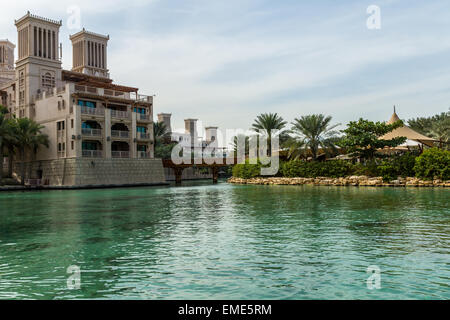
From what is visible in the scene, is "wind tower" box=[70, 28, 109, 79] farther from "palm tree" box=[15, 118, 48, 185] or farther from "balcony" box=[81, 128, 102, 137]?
"balcony" box=[81, 128, 102, 137]

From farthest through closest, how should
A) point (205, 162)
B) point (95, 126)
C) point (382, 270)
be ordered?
point (205, 162)
point (95, 126)
point (382, 270)

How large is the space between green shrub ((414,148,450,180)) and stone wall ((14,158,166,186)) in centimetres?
3017

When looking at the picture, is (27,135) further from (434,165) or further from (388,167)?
(434,165)

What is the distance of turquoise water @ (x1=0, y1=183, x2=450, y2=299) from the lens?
593 cm

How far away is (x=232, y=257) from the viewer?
8.05 m

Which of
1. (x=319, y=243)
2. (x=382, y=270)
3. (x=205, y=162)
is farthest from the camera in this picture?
(x=205, y=162)

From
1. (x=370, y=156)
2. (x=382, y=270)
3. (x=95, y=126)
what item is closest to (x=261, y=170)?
(x=370, y=156)

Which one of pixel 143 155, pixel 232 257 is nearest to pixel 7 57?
pixel 143 155

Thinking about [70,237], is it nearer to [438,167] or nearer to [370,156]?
[438,167]

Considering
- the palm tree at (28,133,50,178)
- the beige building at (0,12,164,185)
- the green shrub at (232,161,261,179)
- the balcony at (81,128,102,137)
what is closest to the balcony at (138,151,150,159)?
the beige building at (0,12,164,185)

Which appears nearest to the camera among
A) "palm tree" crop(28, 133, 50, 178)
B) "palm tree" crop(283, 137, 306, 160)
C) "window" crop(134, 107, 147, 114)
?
"palm tree" crop(283, 137, 306, 160)

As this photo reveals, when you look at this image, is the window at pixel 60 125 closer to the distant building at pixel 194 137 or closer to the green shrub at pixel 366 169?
the green shrub at pixel 366 169

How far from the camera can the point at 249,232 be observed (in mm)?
11047
